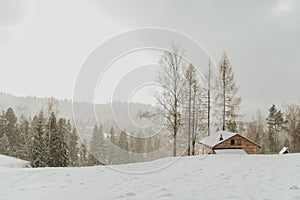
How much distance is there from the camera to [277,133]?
41.4m

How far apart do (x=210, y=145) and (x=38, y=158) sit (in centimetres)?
1919

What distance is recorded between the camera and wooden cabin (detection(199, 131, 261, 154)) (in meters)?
19.9

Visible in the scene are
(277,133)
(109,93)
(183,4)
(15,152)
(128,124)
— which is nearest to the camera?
(109,93)

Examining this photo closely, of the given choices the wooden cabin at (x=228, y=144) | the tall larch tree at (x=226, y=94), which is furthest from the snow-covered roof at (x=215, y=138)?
the tall larch tree at (x=226, y=94)

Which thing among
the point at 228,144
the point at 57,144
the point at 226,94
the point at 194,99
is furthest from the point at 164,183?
Answer: the point at 57,144

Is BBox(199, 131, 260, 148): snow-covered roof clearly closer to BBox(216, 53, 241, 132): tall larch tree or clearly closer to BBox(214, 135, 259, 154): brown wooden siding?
BBox(214, 135, 259, 154): brown wooden siding

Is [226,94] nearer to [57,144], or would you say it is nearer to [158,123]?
[158,123]

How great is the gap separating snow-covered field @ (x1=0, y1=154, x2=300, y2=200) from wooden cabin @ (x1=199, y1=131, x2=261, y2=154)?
41.7ft

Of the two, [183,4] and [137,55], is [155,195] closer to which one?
[137,55]

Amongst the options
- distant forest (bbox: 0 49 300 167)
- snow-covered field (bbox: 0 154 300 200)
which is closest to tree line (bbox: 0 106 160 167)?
distant forest (bbox: 0 49 300 167)

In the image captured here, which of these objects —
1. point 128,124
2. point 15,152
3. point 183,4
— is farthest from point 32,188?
point 15,152

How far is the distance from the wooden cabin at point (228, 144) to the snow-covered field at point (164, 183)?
12703 mm

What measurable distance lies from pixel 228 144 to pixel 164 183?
16171 mm

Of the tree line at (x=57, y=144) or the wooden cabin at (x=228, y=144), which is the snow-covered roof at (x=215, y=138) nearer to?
the wooden cabin at (x=228, y=144)
